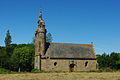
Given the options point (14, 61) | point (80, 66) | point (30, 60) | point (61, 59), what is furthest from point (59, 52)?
point (14, 61)

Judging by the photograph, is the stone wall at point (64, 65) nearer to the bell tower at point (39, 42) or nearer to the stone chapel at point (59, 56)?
the stone chapel at point (59, 56)

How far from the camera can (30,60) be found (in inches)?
2493

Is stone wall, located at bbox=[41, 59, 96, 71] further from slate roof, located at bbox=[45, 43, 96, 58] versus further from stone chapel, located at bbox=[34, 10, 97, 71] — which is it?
slate roof, located at bbox=[45, 43, 96, 58]

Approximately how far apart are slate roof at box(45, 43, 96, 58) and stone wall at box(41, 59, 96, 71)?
1.33m

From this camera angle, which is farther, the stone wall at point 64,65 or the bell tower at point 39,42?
the stone wall at point 64,65

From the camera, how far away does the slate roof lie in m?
51.0

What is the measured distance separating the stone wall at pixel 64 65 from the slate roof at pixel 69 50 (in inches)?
52.4

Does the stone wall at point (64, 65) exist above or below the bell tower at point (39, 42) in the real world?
below

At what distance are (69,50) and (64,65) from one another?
4.60m

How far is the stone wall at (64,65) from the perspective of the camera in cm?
4950

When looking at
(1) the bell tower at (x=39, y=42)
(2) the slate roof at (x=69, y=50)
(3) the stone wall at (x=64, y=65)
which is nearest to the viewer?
(1) the bell tower at (x=39, y=42)

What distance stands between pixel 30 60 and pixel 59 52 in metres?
15.4

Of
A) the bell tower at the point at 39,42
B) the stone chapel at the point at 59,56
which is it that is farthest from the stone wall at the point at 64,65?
the bell tower at the point at 39,42

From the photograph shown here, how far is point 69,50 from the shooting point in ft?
174
